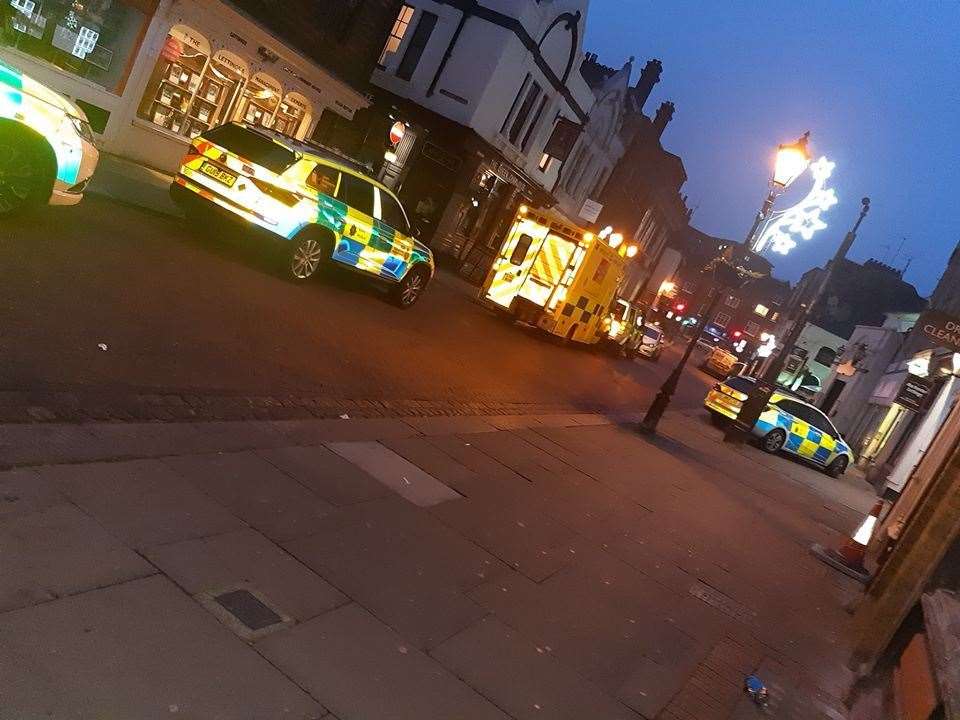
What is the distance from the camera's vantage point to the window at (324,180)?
35.4 feet

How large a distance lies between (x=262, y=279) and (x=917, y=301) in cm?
6426

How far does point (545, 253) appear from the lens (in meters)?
18.2

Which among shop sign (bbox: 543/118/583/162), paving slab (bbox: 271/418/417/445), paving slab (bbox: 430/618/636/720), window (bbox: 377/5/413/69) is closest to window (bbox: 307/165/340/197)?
paving slab (bbox: 271/418/417/445)

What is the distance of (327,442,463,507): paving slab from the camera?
5.58 m

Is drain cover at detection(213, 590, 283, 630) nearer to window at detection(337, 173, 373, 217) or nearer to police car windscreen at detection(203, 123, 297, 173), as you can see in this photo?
police car windscreen at detection(203, 123, 297, 173)

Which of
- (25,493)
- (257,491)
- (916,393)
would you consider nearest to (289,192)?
(257,491)

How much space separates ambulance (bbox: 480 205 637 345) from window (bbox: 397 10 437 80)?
9.94 m

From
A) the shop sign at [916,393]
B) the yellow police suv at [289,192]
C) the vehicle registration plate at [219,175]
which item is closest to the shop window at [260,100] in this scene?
the yellow police suv at [289,192]

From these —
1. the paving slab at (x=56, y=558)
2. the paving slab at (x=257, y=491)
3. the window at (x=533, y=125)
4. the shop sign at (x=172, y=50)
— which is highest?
the window at (x=533, y=125)

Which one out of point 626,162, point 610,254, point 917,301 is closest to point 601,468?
point 610,254

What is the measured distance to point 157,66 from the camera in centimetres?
1586

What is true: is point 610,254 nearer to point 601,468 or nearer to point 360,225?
point 360,225

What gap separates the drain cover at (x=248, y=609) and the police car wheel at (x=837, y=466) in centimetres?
1925

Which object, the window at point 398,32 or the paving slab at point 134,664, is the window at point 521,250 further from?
the paving slab at point 134,664
